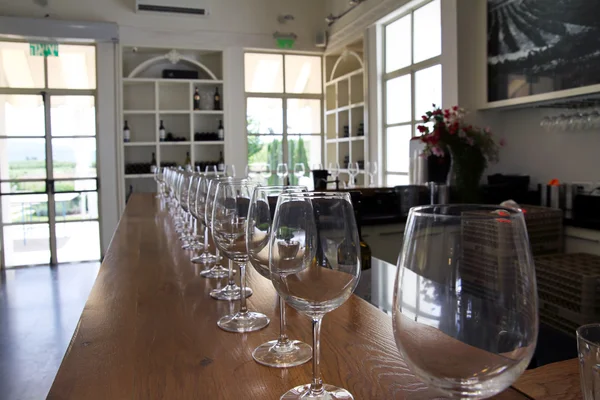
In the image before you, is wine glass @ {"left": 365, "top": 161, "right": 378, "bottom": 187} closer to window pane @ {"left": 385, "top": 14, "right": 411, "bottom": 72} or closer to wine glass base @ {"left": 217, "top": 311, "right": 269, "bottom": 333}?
window pane @ {"left": 385, "top": 14, "right": 411, "bottom": 72}

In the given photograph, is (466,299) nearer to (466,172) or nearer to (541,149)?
(466,172)

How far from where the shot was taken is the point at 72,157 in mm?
6168

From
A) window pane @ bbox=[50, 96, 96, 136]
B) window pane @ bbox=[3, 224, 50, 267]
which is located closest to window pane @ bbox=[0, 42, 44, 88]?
window pane @ bbox=[50, 96, 96, 136]

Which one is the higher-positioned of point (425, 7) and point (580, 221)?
point (425, 7)

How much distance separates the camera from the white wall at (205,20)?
5.70m

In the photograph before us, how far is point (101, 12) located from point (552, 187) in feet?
17.2

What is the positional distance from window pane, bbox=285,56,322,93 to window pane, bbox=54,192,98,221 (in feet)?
9.66

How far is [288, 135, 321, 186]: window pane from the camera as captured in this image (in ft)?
22.3

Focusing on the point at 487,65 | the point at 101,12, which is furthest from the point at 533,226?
the point at 101,12

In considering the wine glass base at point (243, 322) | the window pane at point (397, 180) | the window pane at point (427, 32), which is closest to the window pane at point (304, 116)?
the window pane at point (397, 180)

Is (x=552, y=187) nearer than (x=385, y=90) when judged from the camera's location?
Yes

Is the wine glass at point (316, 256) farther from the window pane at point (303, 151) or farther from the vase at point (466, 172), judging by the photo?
the window pane at point (303, 151)

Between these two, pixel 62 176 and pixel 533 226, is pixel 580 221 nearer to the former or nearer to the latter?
pixel 533 226

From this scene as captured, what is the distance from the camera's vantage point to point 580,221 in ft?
8.98
